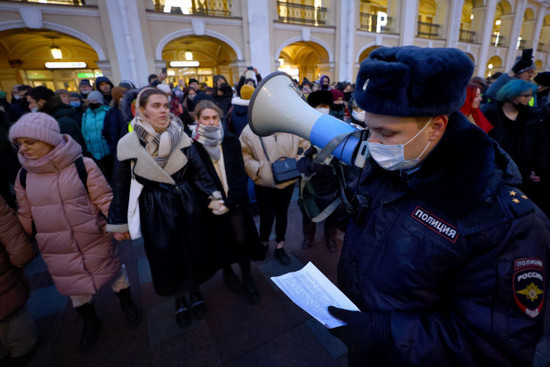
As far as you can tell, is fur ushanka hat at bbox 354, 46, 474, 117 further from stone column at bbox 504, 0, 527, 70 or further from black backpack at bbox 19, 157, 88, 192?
stone column at bbox 504, 0, 527, 70

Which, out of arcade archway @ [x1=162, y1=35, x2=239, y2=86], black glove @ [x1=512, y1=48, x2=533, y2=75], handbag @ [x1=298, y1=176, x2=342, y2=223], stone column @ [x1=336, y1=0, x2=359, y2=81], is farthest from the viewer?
arcade archway @ [x1=162, y1=35, x2=239, y2=86]

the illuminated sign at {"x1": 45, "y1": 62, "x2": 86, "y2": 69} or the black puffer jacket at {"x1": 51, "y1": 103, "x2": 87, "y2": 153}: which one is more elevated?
the illuminated sign at {"x1": 45, "y1": 62, "x2": 86, "y2": 69}

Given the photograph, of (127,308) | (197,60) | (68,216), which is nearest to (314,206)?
(68,216)

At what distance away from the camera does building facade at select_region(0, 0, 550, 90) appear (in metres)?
9.26

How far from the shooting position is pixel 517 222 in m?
0.73

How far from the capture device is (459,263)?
0.81m

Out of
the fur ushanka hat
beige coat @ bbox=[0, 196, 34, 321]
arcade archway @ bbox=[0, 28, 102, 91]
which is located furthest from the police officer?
arcade archway @ bbox=[0, 28, 102, 91]

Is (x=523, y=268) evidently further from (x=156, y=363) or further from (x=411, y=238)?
(x=156, y=363)

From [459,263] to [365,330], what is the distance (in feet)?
1.20

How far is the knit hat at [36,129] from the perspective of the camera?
1711 mm

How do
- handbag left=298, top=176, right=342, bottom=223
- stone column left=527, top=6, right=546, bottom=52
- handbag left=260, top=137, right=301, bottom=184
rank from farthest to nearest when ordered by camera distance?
stone column left=527, top=6, right=546, bottom=52 < handbag left=260, top=137, right=301, bottom=184 < handbag left=298, top=176, right=342, bottom=223

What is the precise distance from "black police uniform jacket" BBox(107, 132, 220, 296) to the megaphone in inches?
38.2

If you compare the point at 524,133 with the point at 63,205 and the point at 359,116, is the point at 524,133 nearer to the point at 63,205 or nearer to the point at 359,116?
the point at 359,116

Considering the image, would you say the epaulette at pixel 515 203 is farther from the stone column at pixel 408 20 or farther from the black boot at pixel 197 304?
the stone column at pixel 408 20
